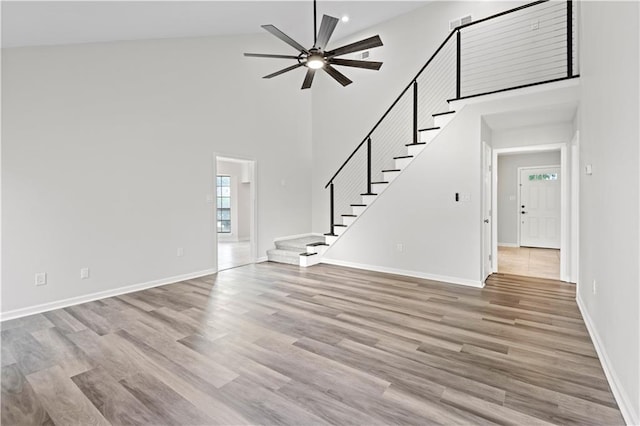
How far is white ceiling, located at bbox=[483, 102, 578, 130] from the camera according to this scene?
4.12 meters

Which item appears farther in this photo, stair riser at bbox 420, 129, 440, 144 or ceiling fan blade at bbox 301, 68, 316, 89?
stair riser at bbox 420, 129, 440, 144

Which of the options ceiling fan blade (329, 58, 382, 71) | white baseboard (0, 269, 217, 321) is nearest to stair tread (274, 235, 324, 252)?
white baseboard (0, 269, 217, 321)

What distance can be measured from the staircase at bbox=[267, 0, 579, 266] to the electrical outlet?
366 cm

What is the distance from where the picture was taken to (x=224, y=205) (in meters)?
10.6

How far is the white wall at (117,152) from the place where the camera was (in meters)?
3.69

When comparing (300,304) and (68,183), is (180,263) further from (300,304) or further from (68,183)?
(300,304)

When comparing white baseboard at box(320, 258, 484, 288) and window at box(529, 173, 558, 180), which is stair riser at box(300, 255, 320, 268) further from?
window at box(529, 173, 558, 180)

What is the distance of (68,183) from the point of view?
4012 millimetres

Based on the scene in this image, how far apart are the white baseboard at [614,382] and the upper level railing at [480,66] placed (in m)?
3.40

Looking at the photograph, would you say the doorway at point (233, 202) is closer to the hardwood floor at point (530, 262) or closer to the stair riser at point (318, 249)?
the stair riser at point (318, 249)

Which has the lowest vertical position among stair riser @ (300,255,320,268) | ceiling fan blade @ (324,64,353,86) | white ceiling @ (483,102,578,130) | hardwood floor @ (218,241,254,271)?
hardwood floor @ (218,241,254,271)

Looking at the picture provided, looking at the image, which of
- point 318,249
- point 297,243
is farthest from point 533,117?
point 297,243

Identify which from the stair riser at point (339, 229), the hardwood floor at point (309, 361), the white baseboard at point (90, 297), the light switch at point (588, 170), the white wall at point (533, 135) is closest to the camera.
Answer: the hardwood floor at point (309, 361)

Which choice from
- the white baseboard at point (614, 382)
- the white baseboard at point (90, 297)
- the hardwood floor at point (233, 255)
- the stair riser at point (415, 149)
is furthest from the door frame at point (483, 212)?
the white baseboard at point (90, 297)
